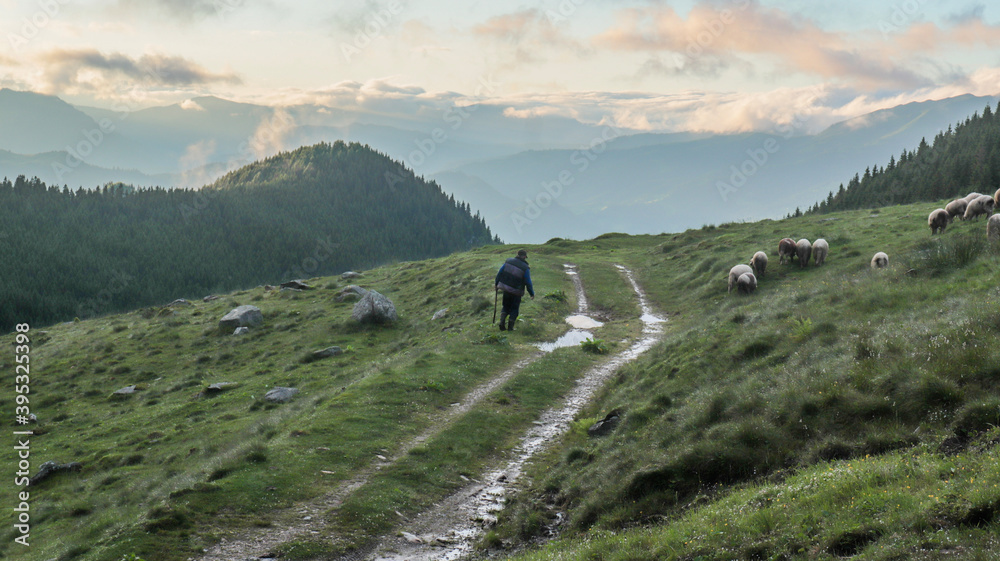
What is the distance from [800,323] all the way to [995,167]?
9473 centimetres

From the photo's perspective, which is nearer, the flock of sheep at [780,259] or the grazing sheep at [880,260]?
the grazing sheep at [880,260]

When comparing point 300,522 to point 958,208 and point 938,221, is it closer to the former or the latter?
point 938,221

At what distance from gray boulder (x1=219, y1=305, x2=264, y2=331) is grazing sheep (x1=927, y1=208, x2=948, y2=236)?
49072mm

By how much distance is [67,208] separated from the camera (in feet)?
576

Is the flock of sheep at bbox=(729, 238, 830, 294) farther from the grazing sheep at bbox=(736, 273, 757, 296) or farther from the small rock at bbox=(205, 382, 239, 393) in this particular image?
the small rock at bbox=(205, 382, 239, 393)

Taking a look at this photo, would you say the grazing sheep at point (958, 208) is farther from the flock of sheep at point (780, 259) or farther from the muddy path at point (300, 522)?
the muddy path at point (300, 522)

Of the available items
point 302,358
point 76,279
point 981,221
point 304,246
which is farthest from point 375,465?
point 304,246

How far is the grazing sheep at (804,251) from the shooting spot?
32656 millimetres

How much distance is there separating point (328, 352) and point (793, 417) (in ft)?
92.1

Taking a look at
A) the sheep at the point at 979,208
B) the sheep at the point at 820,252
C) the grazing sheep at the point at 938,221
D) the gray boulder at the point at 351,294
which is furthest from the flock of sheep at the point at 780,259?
the gray boulder at the point at 351,294

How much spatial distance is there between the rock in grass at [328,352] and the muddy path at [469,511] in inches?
733

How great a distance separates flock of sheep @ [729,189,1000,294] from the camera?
30.8 m

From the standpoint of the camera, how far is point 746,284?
99.2 ft

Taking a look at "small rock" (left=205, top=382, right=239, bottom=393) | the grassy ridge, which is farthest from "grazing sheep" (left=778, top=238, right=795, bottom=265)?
"small rock" (left=205, top=382, right=239, bottom=393)
